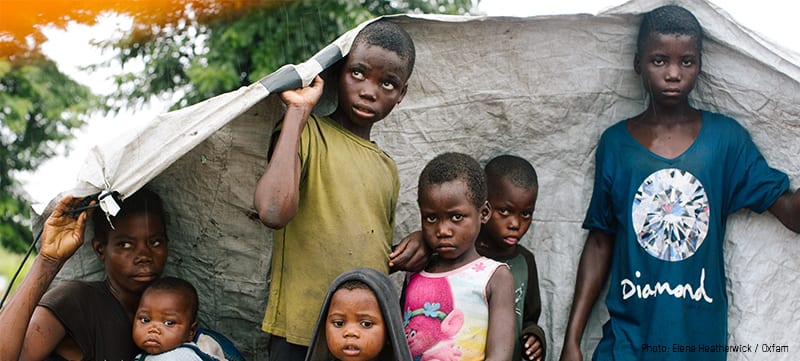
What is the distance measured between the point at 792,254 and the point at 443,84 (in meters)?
1.38

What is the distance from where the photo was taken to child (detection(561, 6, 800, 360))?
291 cm

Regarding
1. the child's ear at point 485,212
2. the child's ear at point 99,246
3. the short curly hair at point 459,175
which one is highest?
the short curly hair at point 459,175

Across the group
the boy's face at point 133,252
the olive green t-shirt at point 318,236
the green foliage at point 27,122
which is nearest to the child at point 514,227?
the olive green t-shirt at point 318,236

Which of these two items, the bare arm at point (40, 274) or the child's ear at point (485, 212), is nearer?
the bare arm at point (40, 274)

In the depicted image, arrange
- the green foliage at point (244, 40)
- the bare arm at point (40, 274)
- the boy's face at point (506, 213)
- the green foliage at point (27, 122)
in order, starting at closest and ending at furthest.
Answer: the bare arm at point (40, 274), the boy's face at point (506, 213), the green foliage at point (244, 40), the green foliage at point (27, 122)

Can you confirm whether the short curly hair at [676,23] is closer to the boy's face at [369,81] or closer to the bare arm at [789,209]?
the bare arm at [789,209]

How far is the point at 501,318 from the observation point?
257 centimetres

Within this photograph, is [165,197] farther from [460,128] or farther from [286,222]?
[460,128]

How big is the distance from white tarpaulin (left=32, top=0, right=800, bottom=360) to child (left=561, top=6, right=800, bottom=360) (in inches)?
3.4

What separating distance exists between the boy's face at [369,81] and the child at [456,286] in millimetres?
283

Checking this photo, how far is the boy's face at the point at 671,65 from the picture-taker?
9.46 ft

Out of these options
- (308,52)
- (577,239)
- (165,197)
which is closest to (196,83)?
(308,52)

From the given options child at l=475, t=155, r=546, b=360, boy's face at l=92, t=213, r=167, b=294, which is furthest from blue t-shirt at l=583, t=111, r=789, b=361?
boy's face at l=92, t=213, r=167, b=294

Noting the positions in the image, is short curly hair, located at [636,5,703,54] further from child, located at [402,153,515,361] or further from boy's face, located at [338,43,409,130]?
boy's face, located at [338,43,409,130]
